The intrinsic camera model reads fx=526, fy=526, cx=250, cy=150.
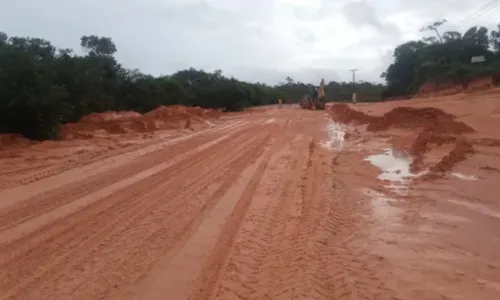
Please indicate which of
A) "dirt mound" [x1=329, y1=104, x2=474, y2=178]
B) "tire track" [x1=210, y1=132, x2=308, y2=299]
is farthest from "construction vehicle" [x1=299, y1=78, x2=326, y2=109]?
"tire track" [x1=210, y1=132, x2=308, y2=299]

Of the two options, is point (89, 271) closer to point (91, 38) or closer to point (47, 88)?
point (47, 88)

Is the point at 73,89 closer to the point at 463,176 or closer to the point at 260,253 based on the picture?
the point at 463,176

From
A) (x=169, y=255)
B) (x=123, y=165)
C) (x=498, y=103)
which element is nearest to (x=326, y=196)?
(x=169, y=255)

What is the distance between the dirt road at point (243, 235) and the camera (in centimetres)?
462

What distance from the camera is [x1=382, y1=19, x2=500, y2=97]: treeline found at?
151 feet

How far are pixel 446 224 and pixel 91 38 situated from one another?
45.7 metres

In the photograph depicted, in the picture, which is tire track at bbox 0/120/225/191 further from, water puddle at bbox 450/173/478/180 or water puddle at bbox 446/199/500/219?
water puddle at bbox 450/173/478/180

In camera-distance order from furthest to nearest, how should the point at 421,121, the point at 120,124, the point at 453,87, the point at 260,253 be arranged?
the point at 453,87 < the point at 120,124 < the point at 421,121 < the point at 260,253

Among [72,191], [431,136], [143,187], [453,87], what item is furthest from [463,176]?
[453,87]

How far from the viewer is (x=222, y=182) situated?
965 cm

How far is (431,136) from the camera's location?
559 inches

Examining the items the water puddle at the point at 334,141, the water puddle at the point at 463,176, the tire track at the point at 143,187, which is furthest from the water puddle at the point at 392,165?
the tire track at the point at 143,187

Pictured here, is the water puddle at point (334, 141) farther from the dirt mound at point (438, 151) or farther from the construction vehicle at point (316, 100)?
the construction vehicle at point (316, 100)

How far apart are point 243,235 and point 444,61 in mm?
47813
